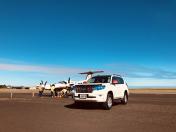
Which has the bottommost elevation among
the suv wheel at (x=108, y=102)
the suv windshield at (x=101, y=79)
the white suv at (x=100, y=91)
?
the suv wheel at (x=108, y=102)

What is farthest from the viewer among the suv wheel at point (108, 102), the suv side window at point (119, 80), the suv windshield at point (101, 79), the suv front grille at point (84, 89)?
the suv side window at point (119, 80)

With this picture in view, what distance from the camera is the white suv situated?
761 inches

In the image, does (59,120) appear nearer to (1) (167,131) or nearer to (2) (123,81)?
(1) (167,131)

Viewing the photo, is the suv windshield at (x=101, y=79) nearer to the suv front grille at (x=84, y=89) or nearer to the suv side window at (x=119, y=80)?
the suv side window at (x=119, y=80)

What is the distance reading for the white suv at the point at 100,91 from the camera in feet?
63.4

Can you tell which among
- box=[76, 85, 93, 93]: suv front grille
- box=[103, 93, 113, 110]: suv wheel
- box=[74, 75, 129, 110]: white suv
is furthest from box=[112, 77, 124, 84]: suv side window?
box=[76, 85, 93, 93]: suv front grille

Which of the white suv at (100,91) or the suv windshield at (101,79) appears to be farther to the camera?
the suv windshield at (101,79)

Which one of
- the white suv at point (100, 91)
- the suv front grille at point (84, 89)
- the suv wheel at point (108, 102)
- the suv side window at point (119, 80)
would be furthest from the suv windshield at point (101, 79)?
the suv front grille at point (84, 89)

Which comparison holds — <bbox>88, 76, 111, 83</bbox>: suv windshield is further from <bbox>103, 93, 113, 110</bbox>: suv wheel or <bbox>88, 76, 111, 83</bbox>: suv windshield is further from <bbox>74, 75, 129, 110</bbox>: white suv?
<bbox>103, 93, 113, 110</bbox>: suv wheel

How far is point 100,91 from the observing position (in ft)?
63.6

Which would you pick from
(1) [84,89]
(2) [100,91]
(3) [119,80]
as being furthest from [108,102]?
(3) [119,80]

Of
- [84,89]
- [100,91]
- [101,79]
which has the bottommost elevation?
[100,91]

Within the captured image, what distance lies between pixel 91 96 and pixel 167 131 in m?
8.61

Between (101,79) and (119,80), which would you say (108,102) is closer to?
(101,79)
